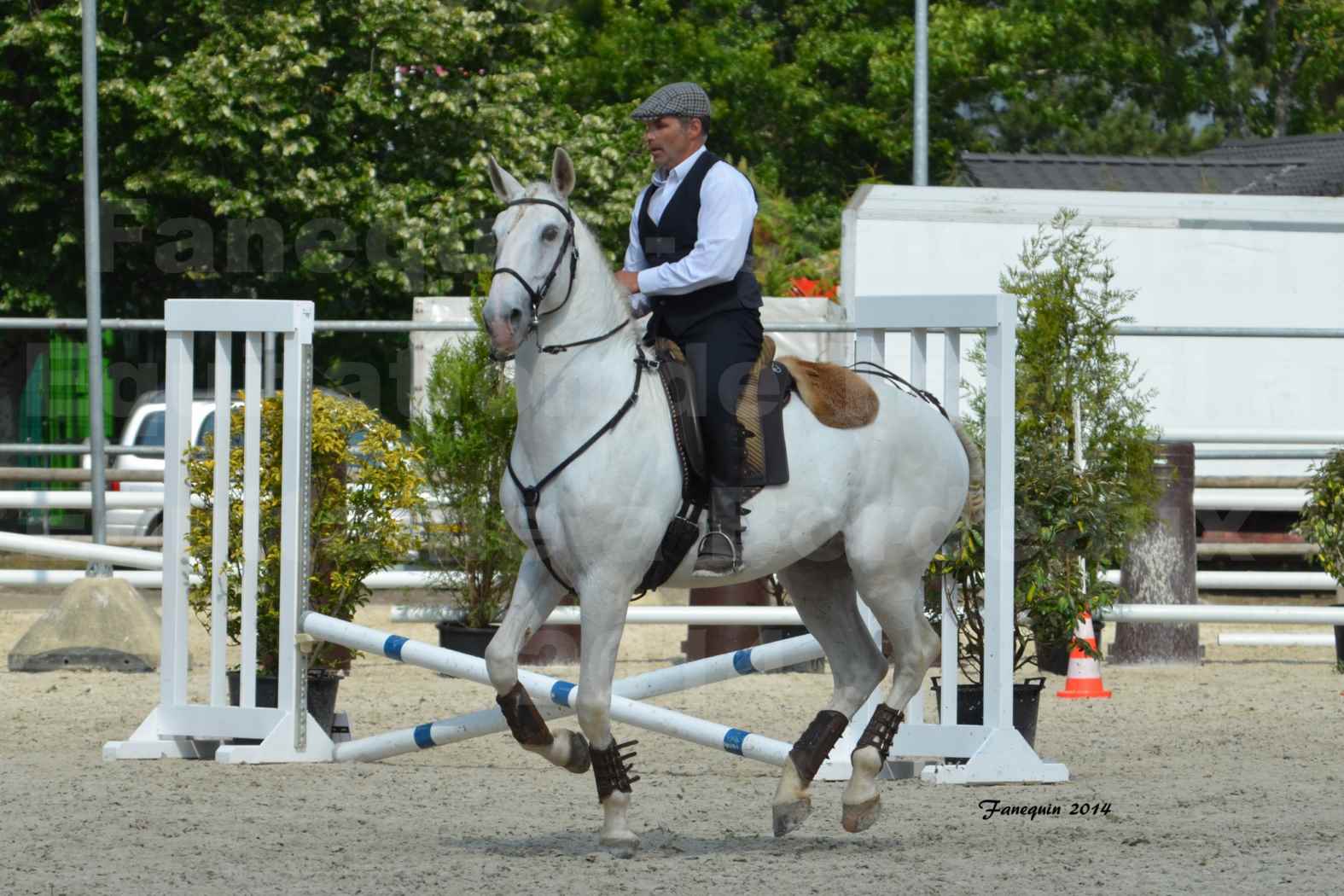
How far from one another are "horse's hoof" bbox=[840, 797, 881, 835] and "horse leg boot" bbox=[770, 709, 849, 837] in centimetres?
12

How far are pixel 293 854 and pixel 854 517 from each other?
2023mm

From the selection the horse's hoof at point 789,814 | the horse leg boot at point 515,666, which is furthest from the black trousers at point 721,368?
the horse's hoof at point 789,814

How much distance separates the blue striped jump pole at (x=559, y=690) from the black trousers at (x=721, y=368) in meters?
1.23

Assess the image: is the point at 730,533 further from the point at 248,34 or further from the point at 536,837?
the point at 248,34

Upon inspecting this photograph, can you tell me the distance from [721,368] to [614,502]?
24.0 inches

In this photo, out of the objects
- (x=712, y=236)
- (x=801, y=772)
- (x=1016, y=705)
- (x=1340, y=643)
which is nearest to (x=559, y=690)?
(x=801, y=772)

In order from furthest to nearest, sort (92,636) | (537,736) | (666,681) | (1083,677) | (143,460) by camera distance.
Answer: (143,460) < (92,636) < (1083,677) < (666,681) < (537,736)

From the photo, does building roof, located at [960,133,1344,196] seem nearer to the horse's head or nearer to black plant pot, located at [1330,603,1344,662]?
black plant pot, located at [1330,603,1344,662]

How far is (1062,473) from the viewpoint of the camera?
7.99 meters

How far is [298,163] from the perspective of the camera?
851 inches

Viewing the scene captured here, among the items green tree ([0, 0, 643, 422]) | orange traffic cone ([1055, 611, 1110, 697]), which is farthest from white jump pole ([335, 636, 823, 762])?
green tree ([0, 0, 643, 422])

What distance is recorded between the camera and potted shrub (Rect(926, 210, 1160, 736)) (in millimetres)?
7641

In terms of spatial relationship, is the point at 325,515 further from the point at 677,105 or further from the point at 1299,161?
the point at 1299,161

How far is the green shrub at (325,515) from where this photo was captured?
7.70 m
